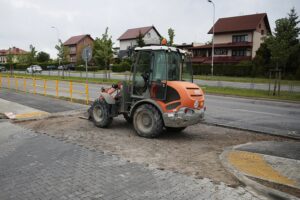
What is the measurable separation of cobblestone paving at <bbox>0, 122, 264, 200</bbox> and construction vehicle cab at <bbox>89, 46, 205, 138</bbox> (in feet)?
6.44

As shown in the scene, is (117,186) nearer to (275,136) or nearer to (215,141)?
(215,141)

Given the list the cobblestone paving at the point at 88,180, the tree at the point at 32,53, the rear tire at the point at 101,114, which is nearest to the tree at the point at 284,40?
the rear tire at the point at 101,114

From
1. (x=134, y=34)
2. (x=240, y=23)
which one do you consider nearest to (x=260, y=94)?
(x=240, y=23)

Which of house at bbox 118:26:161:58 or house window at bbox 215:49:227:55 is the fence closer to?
house window at bbox 215:49:227:55

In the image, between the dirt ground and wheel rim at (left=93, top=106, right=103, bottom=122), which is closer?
the dirt ground

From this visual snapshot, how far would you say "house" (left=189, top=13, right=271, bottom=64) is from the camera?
56.2 meters

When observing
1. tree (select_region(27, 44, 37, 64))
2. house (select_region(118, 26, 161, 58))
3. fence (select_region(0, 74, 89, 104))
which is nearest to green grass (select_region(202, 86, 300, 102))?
fence (select_region(0, 74, 89, 104))

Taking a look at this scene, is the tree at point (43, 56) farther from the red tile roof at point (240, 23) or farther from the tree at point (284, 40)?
the tree at point (284, 40)

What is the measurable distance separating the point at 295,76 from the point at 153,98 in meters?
41.8

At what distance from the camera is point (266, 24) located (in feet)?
205

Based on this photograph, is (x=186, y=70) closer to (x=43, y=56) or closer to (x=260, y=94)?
(x=260, y=94)

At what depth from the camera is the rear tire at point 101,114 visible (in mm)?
9227

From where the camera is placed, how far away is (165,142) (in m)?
8.02

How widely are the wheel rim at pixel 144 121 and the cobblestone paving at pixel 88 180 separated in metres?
1.84
